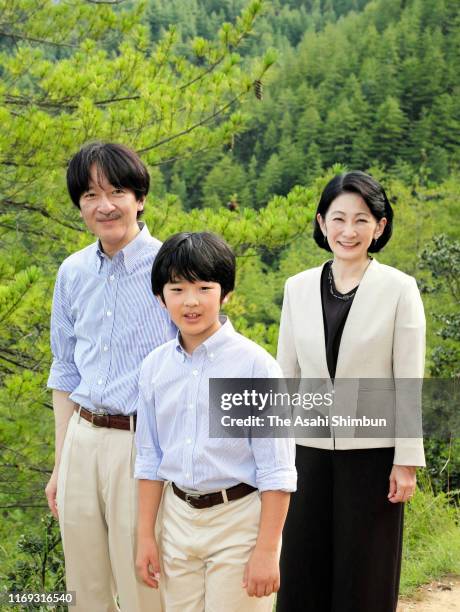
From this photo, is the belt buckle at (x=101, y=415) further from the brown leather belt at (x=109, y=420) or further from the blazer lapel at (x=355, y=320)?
the blazer lapel at (x=355, y=320)

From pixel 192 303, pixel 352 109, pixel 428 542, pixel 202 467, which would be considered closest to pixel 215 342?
pixel 192 303

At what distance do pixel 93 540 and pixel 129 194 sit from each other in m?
0.88

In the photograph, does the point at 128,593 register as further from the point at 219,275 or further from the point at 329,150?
the point at 329,150

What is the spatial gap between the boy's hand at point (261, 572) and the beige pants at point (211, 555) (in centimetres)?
3

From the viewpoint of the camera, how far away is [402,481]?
6.99 ft

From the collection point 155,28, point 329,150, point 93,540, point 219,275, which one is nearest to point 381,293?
point 219,275

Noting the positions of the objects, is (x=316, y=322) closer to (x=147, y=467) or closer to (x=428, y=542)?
(x=147, y=467)

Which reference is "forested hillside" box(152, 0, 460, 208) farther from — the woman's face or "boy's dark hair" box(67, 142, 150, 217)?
"boy's dark hair" box(67, 142, 150, 217)

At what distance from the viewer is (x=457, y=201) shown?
22047mm

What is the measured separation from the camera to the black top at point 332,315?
222 centimetres

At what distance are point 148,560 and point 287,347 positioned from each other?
76 cm

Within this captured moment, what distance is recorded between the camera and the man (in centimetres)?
201

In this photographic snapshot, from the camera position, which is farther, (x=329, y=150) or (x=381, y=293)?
(x=329, y=150)

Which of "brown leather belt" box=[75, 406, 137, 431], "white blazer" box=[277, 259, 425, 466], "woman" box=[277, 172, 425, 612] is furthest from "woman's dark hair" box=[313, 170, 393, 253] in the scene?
"brown leather belt" box=[75, 406, 137, 431]
